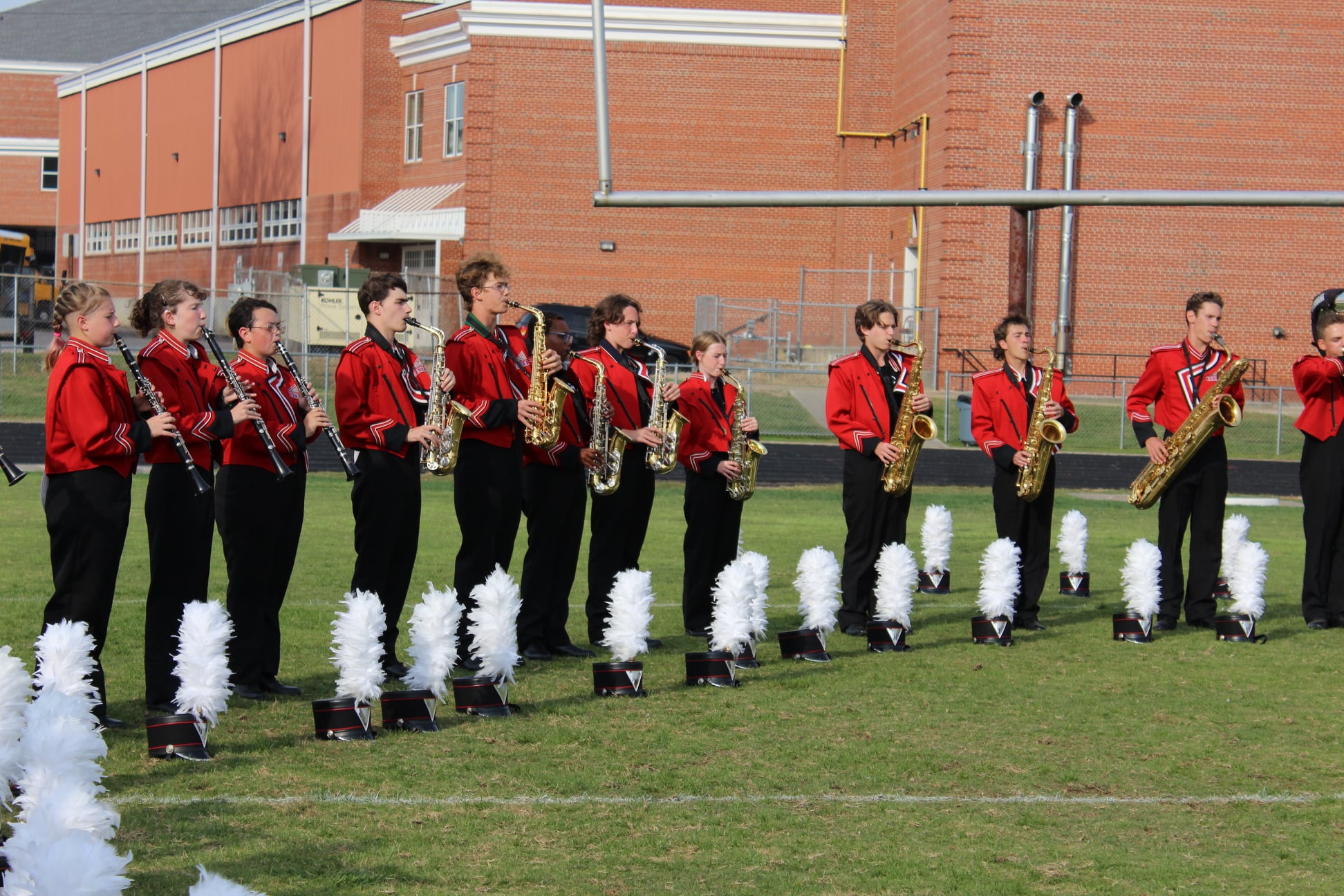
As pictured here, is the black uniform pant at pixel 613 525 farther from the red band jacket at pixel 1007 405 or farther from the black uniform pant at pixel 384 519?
the red band jacket at pixel 1007 405

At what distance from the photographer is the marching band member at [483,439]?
8867 millimetres

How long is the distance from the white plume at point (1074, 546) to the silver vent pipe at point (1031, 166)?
23396 millimetres

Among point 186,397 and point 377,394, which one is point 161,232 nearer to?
point 377,394

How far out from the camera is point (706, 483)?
1038 centimetres

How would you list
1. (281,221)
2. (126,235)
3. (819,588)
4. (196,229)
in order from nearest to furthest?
1. (819,588)
2. (281,221)
3. (196,229)
4. (126,235)

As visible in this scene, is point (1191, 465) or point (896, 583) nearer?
point (896, 583)

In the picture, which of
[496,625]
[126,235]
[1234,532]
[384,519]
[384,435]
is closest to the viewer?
[496,625]

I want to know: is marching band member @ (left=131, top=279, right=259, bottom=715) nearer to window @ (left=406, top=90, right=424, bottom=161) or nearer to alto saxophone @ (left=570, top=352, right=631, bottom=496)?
alto saxophone @ (left=570, top=352, right=631, bottom=496)

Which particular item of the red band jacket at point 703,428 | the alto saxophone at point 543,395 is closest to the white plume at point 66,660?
the alto saxophone at point 543,395

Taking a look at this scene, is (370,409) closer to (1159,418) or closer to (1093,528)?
(1159,418)

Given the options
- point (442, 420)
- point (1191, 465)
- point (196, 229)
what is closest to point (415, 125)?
point (196, 229)

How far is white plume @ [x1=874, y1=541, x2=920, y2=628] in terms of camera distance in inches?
381

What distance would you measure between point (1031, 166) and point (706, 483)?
2771cm

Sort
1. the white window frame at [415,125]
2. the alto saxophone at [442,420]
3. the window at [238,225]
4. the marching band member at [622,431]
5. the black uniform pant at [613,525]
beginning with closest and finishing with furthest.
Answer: the alto saxophone at [442,420] < the marching band member at [622,431] < the black uniform pant at [613,525] < the white window frame at [415,125] < the window at [238,225]
